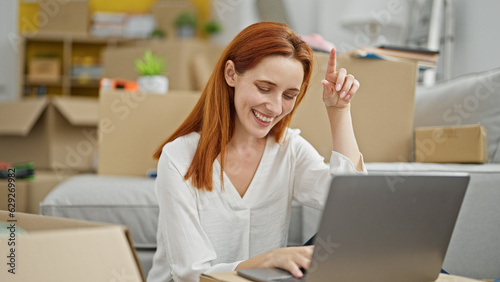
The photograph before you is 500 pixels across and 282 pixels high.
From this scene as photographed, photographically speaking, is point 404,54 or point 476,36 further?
point 476,36

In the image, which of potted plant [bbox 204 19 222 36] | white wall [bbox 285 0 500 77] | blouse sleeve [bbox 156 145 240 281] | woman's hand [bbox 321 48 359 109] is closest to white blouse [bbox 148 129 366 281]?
blouse sleeve [bbox 156 145 240 281]

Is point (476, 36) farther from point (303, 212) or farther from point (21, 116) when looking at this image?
point (21, 116)

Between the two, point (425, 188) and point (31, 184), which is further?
point (31, 184)

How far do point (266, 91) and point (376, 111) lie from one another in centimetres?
85

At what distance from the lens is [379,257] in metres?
0.73

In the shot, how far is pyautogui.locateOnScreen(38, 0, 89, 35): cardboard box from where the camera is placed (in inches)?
204

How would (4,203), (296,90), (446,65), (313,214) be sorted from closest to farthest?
(296,90), (313,214), (4,203), (446,65)

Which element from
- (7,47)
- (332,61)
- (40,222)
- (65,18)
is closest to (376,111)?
(332,61)

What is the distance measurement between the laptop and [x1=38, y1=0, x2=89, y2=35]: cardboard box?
490 centimetres

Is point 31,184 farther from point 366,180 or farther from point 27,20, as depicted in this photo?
point 27,20

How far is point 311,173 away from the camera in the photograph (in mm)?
1209

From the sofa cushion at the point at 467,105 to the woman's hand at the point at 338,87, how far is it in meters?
0.83

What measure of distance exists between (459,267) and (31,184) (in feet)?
5.92

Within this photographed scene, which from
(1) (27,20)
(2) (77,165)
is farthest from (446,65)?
(1) (27,20)
